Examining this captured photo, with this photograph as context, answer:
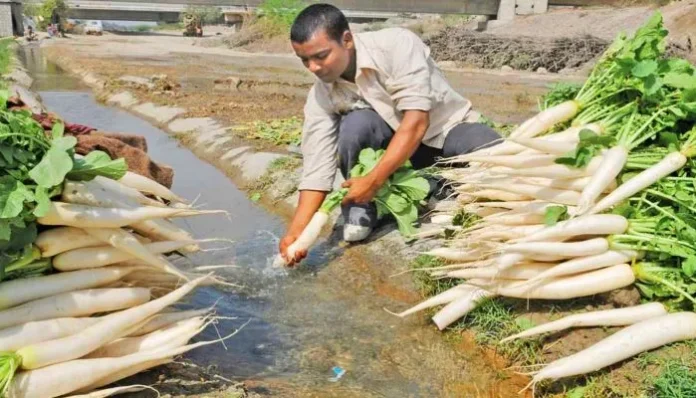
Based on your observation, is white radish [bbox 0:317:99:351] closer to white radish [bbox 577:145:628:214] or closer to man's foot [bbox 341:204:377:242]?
man's foot [bbox 341:204:377:242]

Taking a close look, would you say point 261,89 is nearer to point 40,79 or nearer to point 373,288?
point 40,79

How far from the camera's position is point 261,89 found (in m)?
14.8

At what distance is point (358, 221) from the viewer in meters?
4.43

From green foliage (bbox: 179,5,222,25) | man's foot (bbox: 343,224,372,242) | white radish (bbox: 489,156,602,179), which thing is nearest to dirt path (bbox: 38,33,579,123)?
man's foot (bbox: 343,224,372,242)

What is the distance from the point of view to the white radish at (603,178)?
3.09 metres

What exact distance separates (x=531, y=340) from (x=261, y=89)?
12.3 metres

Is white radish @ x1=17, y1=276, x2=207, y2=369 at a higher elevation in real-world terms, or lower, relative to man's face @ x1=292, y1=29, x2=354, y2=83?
lower

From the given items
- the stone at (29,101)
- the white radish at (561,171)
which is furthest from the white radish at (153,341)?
the stone at (29,101)

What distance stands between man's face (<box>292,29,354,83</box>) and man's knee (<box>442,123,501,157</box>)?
89cm

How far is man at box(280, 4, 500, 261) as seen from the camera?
383 cm

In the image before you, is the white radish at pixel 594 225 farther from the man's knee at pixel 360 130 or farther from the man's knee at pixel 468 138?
the man's knee at pixel 360 130

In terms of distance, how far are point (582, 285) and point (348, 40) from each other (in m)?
1.89

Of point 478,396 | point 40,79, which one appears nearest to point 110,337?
point 478,396

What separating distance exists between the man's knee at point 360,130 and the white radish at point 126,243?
169 cm
